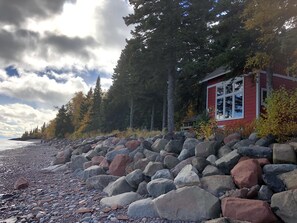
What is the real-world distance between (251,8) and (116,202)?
29.3 ft

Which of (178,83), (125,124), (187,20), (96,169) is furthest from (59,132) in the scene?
(96,169)

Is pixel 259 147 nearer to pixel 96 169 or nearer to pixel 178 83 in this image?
pixel 96 169

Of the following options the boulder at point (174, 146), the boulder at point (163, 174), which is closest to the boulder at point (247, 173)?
the boulder at point (163, 174)

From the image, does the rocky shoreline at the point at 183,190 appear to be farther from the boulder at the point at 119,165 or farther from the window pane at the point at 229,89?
the window pane at the point at 229,89

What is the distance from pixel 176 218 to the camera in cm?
563

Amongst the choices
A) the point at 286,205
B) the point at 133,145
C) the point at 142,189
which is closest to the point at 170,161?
the point at 142,189

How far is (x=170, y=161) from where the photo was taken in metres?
8.40

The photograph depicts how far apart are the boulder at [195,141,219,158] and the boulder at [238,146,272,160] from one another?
1.05 metres

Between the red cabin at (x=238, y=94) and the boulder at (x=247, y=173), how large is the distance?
9.70 metres

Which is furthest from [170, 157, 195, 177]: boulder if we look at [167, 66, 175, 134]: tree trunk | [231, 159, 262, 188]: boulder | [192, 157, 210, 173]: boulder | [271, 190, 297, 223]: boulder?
[167, 66, 175, 134]: tree trunk

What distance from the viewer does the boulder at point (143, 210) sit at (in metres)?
5.97

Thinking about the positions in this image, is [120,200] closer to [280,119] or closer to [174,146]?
[174,146]

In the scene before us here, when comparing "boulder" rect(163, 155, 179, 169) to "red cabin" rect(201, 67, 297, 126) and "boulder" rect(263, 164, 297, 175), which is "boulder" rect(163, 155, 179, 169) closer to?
"boulder" rect(263, 164, 297, 175)

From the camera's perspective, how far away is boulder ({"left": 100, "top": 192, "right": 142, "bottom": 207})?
6.75 meters
